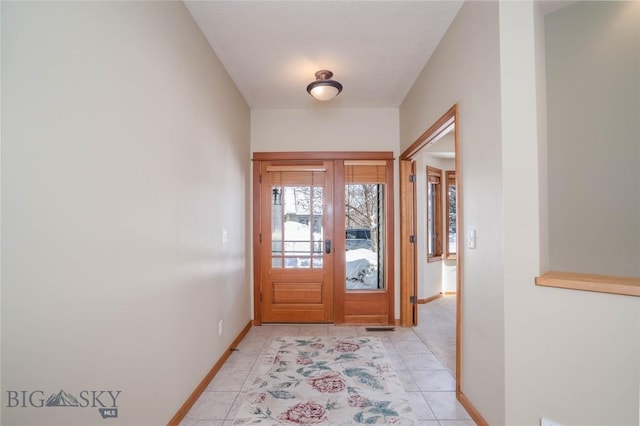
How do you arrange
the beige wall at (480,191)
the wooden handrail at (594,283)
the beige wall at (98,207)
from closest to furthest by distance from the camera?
the beige wall at (98,207)
the wooden handrail at (594,283)
the beige wall at (480,191)

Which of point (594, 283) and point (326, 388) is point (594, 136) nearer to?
point (594, 283)

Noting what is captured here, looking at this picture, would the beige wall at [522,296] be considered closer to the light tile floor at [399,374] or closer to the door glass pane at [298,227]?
the light tile floor at [399,374]

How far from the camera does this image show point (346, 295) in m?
3.84

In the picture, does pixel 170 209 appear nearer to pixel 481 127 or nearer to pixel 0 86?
pixel 0 86

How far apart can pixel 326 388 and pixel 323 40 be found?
287cm

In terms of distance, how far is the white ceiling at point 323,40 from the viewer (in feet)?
6.90

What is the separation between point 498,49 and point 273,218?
2.96 metres

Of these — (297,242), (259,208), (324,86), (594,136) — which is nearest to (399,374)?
(297,242)

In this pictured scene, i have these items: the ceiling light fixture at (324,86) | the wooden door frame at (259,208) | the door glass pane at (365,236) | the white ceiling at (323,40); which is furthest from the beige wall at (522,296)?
the door glass pane at (365,236)

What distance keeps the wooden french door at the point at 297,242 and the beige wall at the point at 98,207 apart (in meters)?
1.76

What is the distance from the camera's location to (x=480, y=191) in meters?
1.86

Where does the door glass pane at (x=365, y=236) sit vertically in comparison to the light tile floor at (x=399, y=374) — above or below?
above

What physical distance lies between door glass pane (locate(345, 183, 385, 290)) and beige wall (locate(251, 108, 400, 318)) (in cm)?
25

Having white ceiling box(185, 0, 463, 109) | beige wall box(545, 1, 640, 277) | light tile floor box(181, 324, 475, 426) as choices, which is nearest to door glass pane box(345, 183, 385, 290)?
light tile floor box(181, 324, 475, 426)
